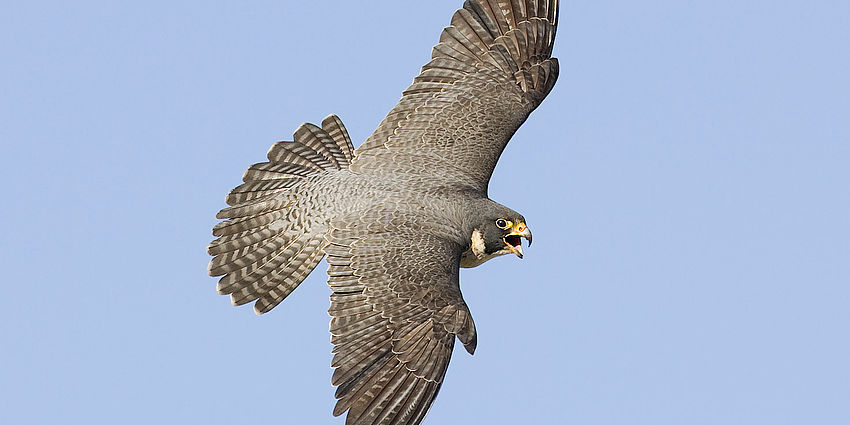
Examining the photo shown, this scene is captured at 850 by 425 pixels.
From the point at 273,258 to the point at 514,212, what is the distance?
98.7 inches

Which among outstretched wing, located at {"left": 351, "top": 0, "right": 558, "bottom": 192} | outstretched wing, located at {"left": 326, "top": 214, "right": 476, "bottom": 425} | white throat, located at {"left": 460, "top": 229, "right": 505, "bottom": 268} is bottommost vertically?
outstretched wing, located at {"left": 326, "top": 214, "right": 476, "bottom": 425}

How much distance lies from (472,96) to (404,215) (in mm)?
1952

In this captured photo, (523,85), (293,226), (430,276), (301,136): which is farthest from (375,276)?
(523,85)

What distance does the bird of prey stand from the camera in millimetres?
11961

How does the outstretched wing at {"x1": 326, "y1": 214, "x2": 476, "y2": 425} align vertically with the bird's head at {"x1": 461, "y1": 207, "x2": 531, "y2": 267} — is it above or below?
below

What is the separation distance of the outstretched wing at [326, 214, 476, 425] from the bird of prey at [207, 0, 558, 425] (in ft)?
0.04

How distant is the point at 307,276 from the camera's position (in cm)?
1333

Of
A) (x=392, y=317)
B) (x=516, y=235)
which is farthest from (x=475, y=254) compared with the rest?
(x=392, y=317)

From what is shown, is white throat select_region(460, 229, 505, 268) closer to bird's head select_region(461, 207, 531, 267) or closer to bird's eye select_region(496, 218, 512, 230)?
bird's head select_region(461, 207, 531, 267)

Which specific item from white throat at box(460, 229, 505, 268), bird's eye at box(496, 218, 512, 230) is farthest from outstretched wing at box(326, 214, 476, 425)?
bird's eye at box(496, 218, 512, 230)

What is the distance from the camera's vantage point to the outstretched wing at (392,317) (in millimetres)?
11695

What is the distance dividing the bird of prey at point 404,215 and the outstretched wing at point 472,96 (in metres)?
0.01

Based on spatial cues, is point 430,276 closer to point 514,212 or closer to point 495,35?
point 514,212

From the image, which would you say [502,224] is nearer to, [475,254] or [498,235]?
[498,235]
